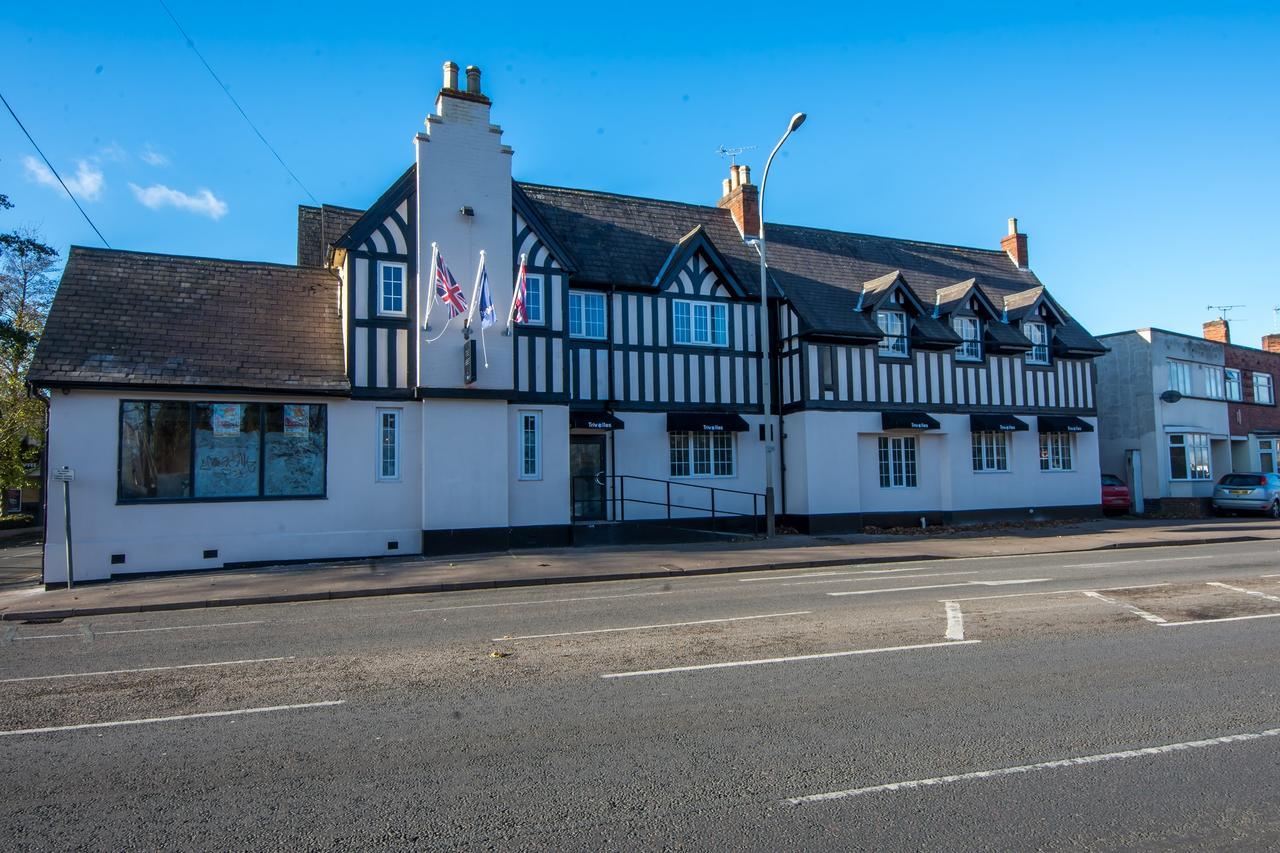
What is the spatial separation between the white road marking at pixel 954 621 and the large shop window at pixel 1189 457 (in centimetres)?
2587

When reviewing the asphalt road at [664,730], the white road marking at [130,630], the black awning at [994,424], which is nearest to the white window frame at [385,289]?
the white road marking at [130,630]

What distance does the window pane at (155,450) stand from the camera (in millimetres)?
16750

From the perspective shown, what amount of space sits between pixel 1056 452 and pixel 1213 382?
1183 centimetres

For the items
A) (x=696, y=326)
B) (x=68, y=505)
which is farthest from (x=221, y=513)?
(x=696, y=326)

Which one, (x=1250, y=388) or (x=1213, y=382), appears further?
(x=1250, y=388)

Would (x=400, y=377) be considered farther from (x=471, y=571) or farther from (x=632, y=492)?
(x=632, y=492)

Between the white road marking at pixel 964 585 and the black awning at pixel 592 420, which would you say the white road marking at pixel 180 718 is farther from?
the black awning at pixel 592 420

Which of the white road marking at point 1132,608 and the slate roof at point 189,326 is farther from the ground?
the slate roof at point 189,326

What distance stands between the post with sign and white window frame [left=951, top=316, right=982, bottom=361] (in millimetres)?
23717

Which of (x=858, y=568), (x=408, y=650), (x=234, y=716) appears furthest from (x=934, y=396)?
(x=234, y=716)

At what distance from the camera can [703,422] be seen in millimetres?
22359

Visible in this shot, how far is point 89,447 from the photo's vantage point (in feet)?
53.8

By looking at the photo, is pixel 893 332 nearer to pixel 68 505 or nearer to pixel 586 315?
pixel 586 315

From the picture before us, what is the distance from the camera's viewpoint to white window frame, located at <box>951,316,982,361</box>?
26.2m
